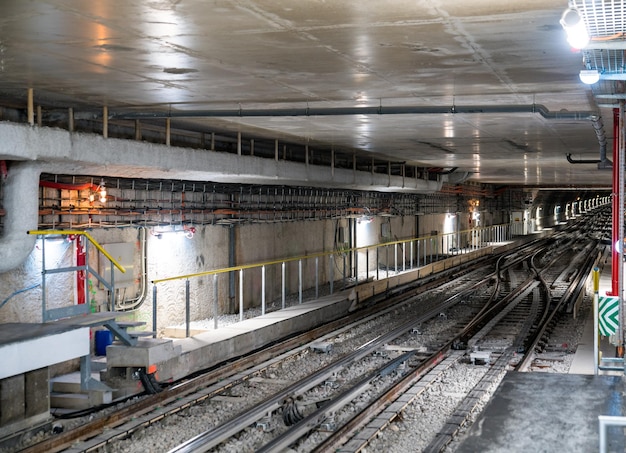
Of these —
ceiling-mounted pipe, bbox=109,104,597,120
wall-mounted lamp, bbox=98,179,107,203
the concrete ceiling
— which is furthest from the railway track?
the concrete ceiling

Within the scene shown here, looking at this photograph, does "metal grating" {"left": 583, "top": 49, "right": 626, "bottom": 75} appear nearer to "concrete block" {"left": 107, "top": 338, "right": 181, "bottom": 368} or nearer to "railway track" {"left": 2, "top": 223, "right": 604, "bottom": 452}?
"railway track" {"left": 2, "top": 223, "right": 604, "bottom": 452}

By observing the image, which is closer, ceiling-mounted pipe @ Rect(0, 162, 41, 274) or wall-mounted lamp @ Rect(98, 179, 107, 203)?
ceiling-mounted pipe @ Rect(0, 162, 41, 274)

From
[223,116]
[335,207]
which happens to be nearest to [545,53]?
[223,116]

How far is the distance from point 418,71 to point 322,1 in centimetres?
325

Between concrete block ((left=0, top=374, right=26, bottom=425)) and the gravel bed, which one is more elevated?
concrete block ((left=0, top=374, right=26, bottom=425))

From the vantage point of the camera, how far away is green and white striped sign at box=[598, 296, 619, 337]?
1159cm

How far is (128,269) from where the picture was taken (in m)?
13.9

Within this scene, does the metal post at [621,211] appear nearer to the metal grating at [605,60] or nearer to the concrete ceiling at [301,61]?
the concrete ceiling at [301,61]

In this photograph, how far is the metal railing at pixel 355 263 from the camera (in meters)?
14.4

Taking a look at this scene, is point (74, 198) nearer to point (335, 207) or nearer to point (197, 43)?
point (197, 43)

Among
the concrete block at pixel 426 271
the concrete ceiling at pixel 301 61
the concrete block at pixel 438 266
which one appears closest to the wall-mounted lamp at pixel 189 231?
the concrete ceiling at pixel 301 61

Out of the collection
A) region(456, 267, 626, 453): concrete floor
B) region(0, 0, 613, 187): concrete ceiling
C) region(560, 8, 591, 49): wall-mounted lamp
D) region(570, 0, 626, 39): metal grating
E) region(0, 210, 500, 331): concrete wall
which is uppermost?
region(0, 0, 613, 187): concrete ceiling

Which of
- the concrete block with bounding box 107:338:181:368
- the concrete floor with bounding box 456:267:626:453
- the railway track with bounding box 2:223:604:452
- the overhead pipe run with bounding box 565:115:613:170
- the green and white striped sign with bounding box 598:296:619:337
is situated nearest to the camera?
the concrete floor with bounding box 456:267:626:453

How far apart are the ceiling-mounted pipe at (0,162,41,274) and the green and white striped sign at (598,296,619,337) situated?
→ 8.75 metres
